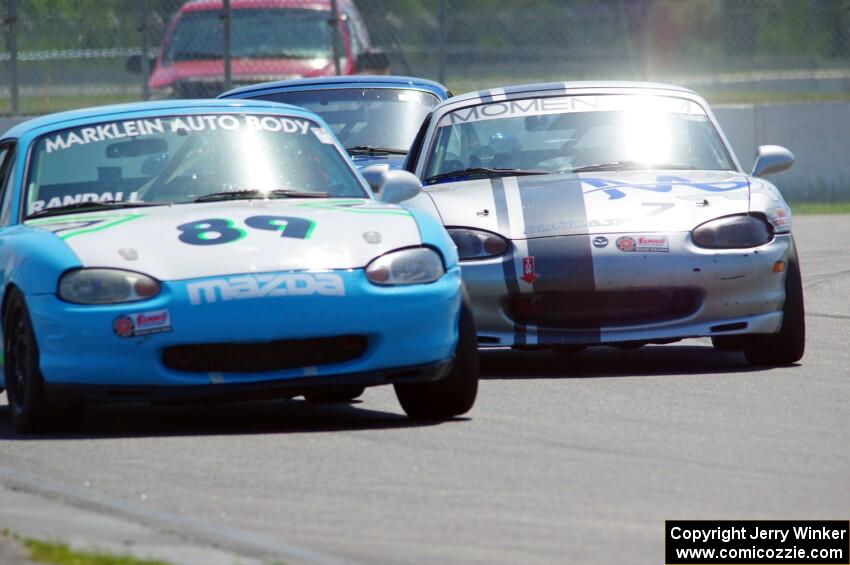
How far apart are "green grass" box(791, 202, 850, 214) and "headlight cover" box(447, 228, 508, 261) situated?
36.7 ft

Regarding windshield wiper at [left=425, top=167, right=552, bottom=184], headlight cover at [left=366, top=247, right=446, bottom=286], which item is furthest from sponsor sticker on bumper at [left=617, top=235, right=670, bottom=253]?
headlight cover at [left=366, top=247, right=446, bottom=286]

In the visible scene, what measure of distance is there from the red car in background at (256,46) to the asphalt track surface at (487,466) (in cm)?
1150

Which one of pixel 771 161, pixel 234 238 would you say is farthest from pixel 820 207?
pixel 234 238

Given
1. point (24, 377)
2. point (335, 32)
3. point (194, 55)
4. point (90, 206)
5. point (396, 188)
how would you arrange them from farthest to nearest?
point (194, 55) → point (335, 32) → point (396, 188) → point (90, 206) → point (24, 377)

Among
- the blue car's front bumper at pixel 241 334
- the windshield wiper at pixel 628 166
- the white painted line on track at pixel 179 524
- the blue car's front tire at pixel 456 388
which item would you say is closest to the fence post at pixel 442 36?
the windshield wiper at pixel 628 166

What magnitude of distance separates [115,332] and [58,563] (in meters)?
2.08

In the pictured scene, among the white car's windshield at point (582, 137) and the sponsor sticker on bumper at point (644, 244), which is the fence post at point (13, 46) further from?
the sponsor sticker on bumper at point (644, 244)

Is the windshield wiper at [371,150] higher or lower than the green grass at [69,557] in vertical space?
lower

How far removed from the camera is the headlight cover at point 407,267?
22.2 ft

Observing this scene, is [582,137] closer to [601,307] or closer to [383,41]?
[601,307]

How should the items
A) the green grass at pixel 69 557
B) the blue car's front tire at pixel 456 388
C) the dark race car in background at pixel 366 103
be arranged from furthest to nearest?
the dark race car in background at pixel 366 103 < the blue car's front tire at pixel 456 388 < the green grass at pixel 69 557

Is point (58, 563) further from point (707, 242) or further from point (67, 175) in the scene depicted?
point (707, 242)

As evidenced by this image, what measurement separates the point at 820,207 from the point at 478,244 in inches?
463

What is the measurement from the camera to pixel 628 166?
9.33 metres
